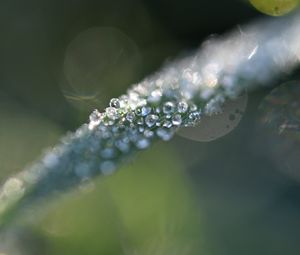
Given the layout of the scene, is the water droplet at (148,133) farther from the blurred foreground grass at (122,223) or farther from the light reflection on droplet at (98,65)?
the light reflection on droplet at (98,65)

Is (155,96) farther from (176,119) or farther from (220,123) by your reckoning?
(220,123)

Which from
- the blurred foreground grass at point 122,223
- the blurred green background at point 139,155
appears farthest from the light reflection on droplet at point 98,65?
the blurred foreground grass at point 122,223

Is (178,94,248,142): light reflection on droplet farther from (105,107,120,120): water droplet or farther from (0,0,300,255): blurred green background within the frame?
(105,107,120,120): water droplet

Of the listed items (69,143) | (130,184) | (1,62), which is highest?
(1,62)

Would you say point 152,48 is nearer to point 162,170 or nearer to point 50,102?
point 50,102

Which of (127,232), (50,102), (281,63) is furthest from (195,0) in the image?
(281,63)

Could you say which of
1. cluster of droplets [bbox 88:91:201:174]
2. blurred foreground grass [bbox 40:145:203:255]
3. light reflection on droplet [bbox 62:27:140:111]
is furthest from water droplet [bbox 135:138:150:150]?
light reflection on droplet [bbox 62:27:140:111]

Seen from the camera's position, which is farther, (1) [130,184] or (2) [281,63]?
(1) [130,184]
